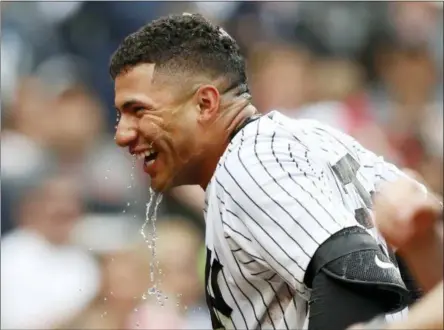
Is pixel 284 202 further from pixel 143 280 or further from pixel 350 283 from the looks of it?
pixel 143 280

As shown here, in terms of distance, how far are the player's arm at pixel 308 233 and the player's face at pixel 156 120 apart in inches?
14.6

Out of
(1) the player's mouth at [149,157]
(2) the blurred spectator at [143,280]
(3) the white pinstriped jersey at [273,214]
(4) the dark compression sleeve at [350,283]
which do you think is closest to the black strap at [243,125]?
(3) the white pinstriped jersey at [273,214]

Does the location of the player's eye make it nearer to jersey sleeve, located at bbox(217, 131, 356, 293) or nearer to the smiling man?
the smiling man

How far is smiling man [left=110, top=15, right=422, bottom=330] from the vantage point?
244 cm

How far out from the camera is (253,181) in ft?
8.48

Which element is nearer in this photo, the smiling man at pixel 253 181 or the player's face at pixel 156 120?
the smiling man at pixel 253 181

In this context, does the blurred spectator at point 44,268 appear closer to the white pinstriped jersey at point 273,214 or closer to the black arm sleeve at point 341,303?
the white pinstriped jersey at point 273,214

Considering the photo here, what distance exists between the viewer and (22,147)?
5.57 m

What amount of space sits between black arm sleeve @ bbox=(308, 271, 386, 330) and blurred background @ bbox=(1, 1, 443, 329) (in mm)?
2509

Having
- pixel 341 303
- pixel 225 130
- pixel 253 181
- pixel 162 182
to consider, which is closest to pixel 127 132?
pixel 162 182

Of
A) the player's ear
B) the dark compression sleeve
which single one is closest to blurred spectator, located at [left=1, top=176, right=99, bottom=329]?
the player's ear

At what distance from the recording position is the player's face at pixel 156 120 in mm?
3004

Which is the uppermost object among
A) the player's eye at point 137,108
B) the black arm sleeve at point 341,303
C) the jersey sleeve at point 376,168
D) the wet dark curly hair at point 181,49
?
the wet dark curly hair at point 181,49

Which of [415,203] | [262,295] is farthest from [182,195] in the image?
[415,203]
